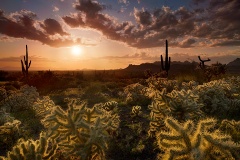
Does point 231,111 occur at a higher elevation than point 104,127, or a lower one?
lower

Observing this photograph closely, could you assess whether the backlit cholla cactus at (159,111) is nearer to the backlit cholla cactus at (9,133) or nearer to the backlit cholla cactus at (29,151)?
the backlit cholla cactus at (29,151)

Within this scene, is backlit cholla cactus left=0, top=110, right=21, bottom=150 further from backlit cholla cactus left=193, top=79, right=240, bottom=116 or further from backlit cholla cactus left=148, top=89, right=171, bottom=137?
backlit cholla cactus left=193, top=79, right=240, bottom=116

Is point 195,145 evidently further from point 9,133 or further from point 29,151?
point 9,133

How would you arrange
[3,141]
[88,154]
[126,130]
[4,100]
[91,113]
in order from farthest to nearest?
[4,100], [126,130], [3,141], [91,113], [88,154]

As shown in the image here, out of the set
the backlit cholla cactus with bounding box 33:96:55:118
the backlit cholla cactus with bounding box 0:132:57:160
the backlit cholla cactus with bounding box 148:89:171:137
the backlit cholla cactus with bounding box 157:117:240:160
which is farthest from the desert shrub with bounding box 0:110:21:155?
the backlit cholla cactus with bounding box 157:117:240:160

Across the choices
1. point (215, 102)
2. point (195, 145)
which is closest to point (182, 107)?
point (195, 145)

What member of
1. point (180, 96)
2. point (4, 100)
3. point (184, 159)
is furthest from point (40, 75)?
point (184, 159)

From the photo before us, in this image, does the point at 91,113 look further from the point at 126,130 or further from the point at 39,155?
the point at 126,130

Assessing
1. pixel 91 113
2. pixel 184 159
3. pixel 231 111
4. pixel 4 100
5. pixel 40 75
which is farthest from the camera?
pixel 40 75

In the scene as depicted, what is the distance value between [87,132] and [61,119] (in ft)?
1.03

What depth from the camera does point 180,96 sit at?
175 inches

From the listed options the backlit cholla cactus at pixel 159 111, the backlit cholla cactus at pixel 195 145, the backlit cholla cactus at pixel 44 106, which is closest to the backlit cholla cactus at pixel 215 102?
the backlit cholla cactus at pixel 159 111

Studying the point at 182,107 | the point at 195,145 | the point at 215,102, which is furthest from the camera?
the point at 215,102

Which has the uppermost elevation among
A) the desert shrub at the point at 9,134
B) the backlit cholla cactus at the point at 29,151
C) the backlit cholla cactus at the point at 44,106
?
the backlit cholla cactus at the point at 44,106
